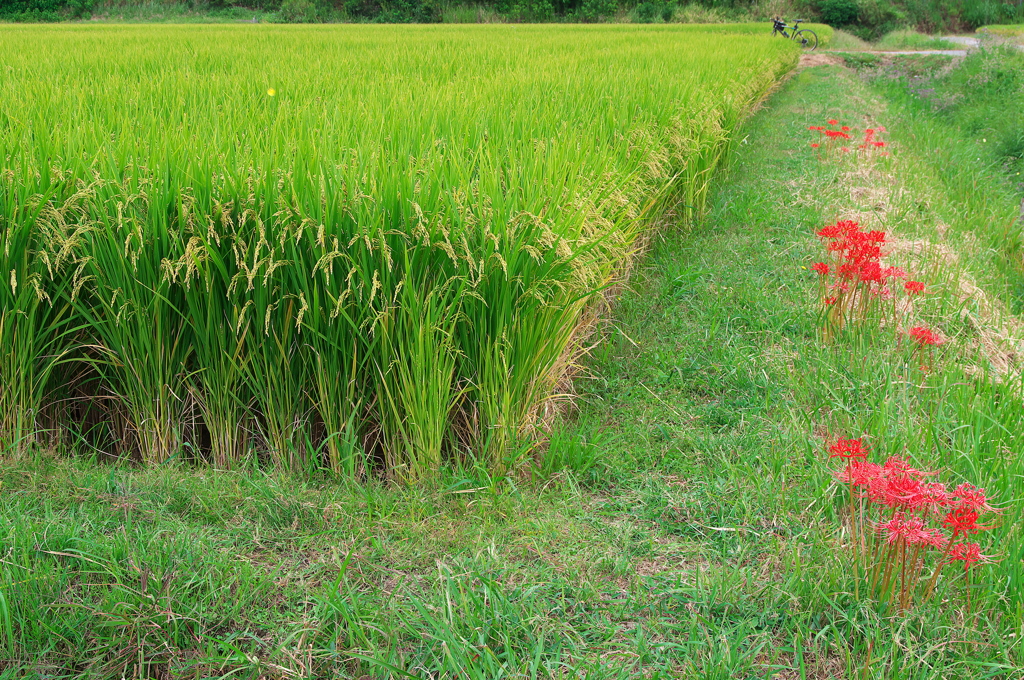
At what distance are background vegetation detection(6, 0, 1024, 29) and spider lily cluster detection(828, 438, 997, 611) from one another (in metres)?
31.8

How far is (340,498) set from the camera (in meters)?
2.04

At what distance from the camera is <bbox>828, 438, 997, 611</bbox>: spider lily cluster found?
1.48 m

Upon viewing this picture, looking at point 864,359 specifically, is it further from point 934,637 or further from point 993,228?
point 993,228

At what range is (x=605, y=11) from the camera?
32500 mm

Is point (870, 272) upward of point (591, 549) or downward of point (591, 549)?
upward

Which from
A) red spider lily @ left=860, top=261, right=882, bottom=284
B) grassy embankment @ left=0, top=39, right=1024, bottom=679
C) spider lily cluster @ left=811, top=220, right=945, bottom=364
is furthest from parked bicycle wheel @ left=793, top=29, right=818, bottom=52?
grassy embankment @ left=0, top=39, right=1024, bottom=679

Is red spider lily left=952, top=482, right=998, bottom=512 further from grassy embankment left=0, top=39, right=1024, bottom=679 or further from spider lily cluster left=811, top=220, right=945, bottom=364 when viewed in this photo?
spider lily cluster left=811, top=220, right=945, bottom=364

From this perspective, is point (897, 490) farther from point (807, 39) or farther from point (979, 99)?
point (807, 39)

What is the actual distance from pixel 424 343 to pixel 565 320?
56 cm

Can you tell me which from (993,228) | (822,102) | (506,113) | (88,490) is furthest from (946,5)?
(88,490)

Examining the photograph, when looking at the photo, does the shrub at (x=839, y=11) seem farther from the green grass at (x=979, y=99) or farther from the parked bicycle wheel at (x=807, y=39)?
the green grass at (x=979, y=99)

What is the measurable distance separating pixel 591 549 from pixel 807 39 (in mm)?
23241

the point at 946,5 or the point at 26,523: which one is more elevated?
the point at 946,5

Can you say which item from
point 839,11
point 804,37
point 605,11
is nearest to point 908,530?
point 804,37
